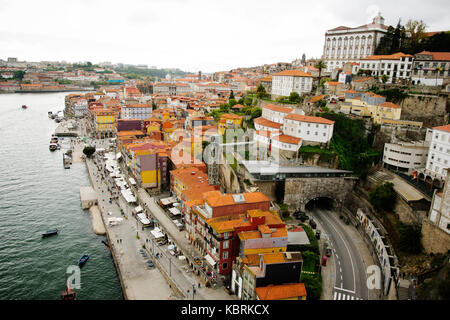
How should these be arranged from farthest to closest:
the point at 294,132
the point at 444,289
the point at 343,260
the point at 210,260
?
the point at 294,132
the point at 343,260
the point at 210,260
the point at 444,289

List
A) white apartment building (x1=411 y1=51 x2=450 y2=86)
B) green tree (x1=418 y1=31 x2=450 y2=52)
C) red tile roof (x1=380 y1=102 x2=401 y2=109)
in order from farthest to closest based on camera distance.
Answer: green tree (x1=418 y1=31 x2=450 y2=52)
white apartment building (x1=411 y1=51 x2=450 y2=86)
red tile roof (x1=380 y1=102 x2=401 y2=109)

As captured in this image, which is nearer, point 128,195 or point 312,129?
point 312,129

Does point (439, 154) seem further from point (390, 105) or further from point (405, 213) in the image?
point (390, 105)

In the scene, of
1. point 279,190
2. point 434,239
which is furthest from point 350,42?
point 434,239

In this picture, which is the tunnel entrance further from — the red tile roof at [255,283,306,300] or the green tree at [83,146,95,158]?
the green tree at [83,146,95,158]

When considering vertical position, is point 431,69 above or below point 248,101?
above

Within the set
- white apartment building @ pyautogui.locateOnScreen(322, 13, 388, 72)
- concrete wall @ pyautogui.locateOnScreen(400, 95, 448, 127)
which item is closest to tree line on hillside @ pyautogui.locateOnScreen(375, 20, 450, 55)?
white apartment building @ pyautogui.locateOnScreen(322, 13, 388, 72)
